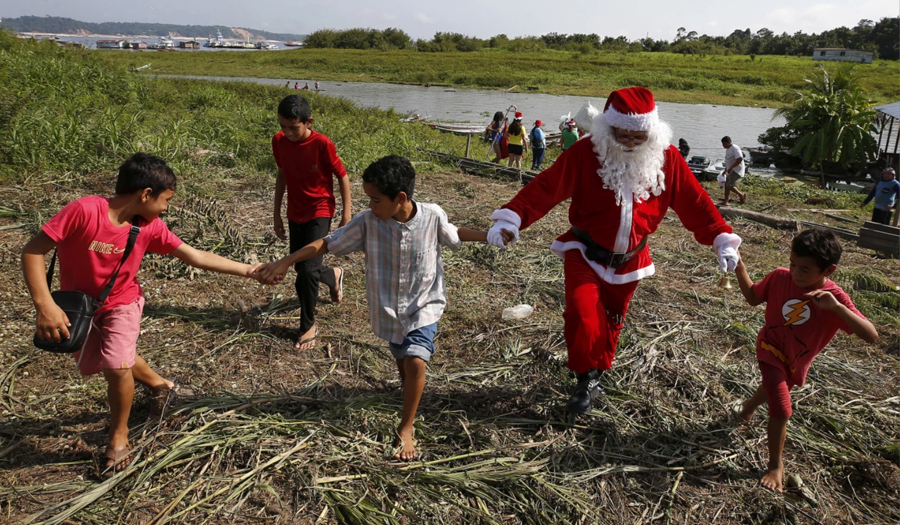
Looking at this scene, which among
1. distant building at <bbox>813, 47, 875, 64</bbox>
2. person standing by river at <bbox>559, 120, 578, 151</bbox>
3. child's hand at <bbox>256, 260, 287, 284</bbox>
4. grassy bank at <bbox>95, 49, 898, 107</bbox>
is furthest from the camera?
distant building at <bbox>813, 47, 875, 64</bbox>

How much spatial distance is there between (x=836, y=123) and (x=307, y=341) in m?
19.7

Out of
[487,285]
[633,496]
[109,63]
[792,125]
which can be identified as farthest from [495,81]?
[633,496]

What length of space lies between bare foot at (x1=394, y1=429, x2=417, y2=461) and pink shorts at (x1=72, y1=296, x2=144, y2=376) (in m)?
1.28

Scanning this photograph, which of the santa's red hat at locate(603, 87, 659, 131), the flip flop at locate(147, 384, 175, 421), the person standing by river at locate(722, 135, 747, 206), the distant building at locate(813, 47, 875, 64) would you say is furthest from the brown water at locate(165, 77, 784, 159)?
the distant building at locate(813, 47, 875, 64)

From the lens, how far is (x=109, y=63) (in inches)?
655

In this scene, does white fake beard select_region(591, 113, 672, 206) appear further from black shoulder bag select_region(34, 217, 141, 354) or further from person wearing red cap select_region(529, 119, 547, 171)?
person wearing red cap select_region(529, 119, 547, 171)

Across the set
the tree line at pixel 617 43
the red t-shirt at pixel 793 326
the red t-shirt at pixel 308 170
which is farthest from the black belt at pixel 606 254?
the tree line at pixel 617 43

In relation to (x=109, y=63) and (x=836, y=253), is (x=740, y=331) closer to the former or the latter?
(x=836, y=253)

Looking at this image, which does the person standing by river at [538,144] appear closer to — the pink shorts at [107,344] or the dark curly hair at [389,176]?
the dark curly hair at [389,176]

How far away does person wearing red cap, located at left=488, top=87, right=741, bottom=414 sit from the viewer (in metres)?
3.28

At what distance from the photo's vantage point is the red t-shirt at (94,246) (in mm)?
2533

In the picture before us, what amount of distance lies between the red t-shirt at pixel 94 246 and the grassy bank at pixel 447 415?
78 centimetres

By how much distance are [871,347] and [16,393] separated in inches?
230

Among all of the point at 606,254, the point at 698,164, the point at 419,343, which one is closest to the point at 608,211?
the point at 606,254
